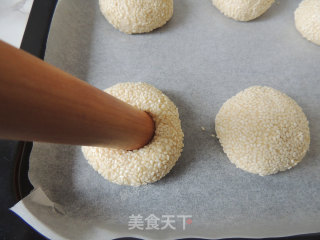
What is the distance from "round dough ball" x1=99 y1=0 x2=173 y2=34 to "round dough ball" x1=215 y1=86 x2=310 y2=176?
48 cm

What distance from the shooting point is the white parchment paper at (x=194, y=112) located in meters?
0.84

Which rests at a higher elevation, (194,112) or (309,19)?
(309,19)

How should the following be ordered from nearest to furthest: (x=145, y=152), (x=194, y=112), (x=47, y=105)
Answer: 1. (x=47, y=105)
2. (x=145, y=152)
3. (x=194, y=112)

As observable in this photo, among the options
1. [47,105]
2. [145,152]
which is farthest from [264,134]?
[47,105]

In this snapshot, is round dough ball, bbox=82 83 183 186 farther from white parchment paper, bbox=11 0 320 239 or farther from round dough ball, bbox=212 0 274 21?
round dough ball, bbox=212 0 274 21

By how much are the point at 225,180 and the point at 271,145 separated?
0.19m

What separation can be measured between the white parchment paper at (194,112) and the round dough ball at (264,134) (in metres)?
0.06

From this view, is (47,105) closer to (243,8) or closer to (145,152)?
(145,152)

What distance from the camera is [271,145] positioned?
852mm

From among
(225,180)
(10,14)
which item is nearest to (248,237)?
(225,180)

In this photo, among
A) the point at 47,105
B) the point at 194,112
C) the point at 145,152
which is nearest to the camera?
the point at 47,105

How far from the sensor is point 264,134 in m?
0.85

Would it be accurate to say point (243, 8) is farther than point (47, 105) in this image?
Yes

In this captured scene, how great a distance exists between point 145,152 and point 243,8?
29.2 inches
